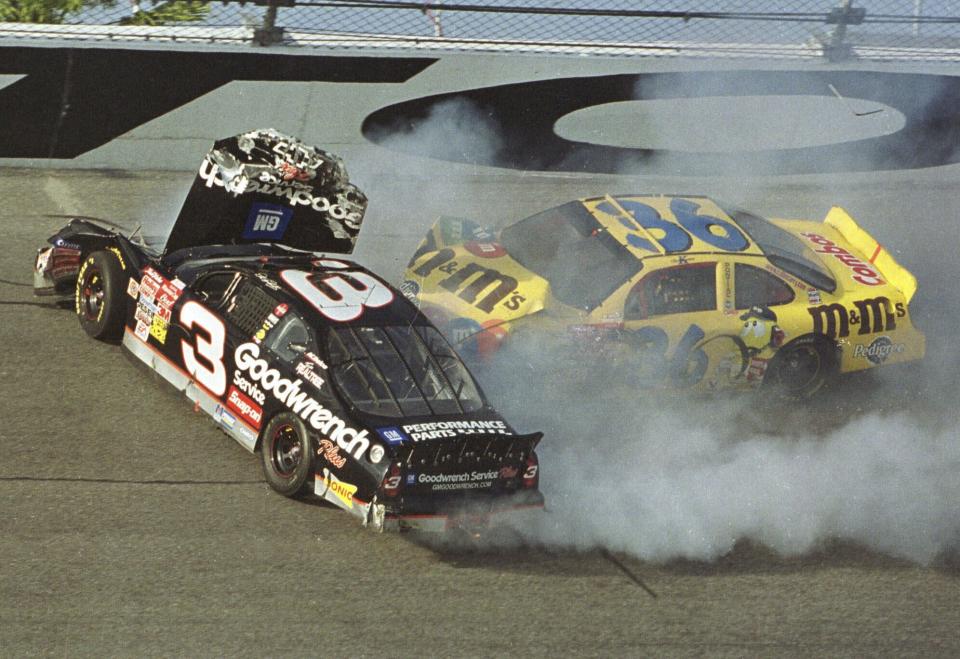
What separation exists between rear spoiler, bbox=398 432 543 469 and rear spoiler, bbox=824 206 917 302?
4.09m

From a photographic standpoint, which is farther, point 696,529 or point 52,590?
point 696,529

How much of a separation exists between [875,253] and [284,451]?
17.5 ft

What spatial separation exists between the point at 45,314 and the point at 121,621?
13.1ft

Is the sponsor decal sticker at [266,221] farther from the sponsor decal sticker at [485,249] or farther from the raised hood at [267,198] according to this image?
the sponsor decal sticker at [485,249]

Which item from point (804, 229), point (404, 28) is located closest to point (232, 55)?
point (404, 28)

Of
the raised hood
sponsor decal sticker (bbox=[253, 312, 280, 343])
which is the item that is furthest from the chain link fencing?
sponsor decal sticker (bbox=[253, 312, 280, 343])

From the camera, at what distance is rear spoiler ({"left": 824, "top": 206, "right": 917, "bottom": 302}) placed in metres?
10.2

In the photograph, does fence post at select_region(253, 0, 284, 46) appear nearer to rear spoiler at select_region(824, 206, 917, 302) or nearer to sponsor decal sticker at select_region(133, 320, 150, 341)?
sponsor decal sticker at select_region(133, 320, 150, 341)

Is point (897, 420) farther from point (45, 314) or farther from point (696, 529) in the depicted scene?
point (45, 314)

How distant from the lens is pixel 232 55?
40.6 feet

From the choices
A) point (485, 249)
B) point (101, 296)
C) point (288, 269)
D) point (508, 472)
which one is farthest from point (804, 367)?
point (101, 296)

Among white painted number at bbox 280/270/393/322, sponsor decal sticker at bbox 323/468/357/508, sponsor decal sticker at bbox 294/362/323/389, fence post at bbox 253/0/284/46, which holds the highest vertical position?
fence post at bbox 253/0/284/46

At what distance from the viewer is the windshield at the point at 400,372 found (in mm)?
7625

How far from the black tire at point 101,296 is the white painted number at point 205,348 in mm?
766
